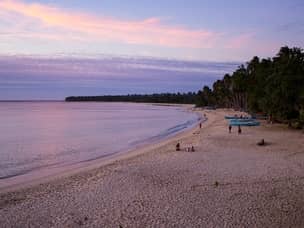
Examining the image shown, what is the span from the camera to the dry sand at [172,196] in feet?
34.8

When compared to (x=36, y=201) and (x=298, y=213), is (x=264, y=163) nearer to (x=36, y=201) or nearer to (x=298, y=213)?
(x=298, y=213)

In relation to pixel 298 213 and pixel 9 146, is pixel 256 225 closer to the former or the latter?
pixel 298 213

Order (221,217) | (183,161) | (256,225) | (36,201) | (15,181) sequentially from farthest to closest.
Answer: (183,161), (15,181), (36,201), (221,217), (256,225)

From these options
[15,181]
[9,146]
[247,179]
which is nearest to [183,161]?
[247,179]

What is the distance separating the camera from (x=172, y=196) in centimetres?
1314

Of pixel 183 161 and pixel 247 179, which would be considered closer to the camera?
pixel 247 179

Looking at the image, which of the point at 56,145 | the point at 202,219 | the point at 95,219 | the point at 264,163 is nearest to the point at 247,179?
the point at 264,163

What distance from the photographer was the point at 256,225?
9883 millimetres

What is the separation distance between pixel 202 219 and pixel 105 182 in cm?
639

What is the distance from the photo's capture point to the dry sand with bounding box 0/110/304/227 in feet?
34.8

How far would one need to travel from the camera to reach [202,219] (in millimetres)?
10508

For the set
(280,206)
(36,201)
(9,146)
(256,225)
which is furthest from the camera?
(9,146)

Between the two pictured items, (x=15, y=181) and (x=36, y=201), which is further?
(x=15, y=181)

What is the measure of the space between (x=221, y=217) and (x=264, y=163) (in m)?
9.28
